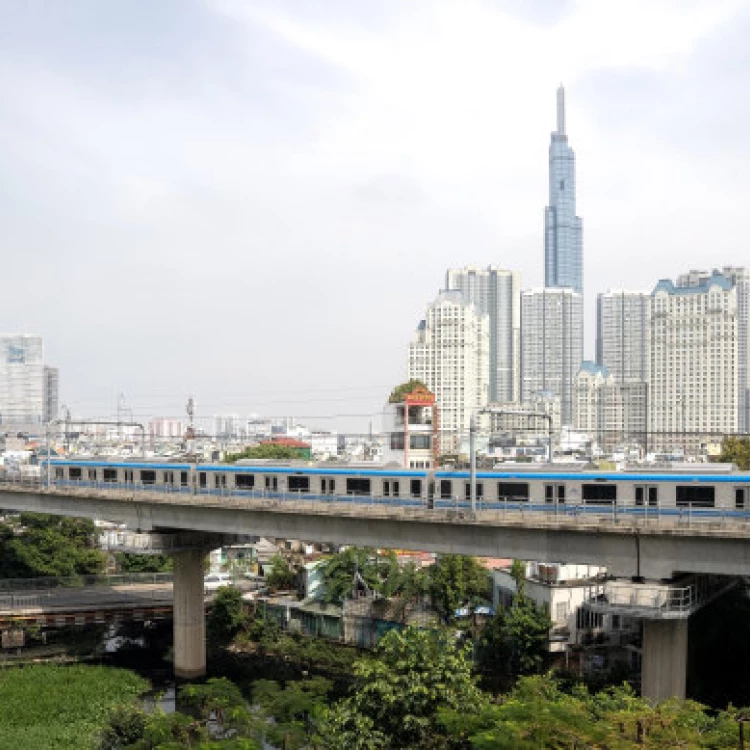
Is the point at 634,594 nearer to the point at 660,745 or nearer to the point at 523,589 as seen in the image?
the point at 660,745

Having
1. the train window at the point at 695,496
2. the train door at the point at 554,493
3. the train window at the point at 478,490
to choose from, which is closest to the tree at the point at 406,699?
the train door at the point at 554,493

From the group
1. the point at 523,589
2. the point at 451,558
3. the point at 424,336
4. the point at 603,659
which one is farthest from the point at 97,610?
the point at 424,336

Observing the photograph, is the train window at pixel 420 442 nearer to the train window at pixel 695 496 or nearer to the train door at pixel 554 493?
the train door at pixel 554 493

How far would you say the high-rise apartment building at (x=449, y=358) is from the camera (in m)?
181

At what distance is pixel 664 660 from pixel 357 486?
1496 cm

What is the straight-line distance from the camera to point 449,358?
599ft

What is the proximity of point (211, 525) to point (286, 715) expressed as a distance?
12.4m

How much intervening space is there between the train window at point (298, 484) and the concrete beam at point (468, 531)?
2.09 m

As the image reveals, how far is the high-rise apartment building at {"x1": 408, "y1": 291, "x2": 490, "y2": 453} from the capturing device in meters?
181

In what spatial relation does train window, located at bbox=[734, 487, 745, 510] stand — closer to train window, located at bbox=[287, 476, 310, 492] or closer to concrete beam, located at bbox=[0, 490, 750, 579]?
concrete beam, located at bbox=[0, 490, 750, 579]

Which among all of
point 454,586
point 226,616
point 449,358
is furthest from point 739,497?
point 449,358

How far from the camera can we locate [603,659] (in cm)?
3869

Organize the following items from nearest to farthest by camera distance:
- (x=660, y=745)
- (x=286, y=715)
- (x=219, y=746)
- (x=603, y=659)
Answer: (x=660, y=745), (x=219, y=746), (x=286, y=715), (x=603, y=659)

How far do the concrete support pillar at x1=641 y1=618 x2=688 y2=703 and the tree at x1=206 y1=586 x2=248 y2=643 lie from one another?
1083 inches
